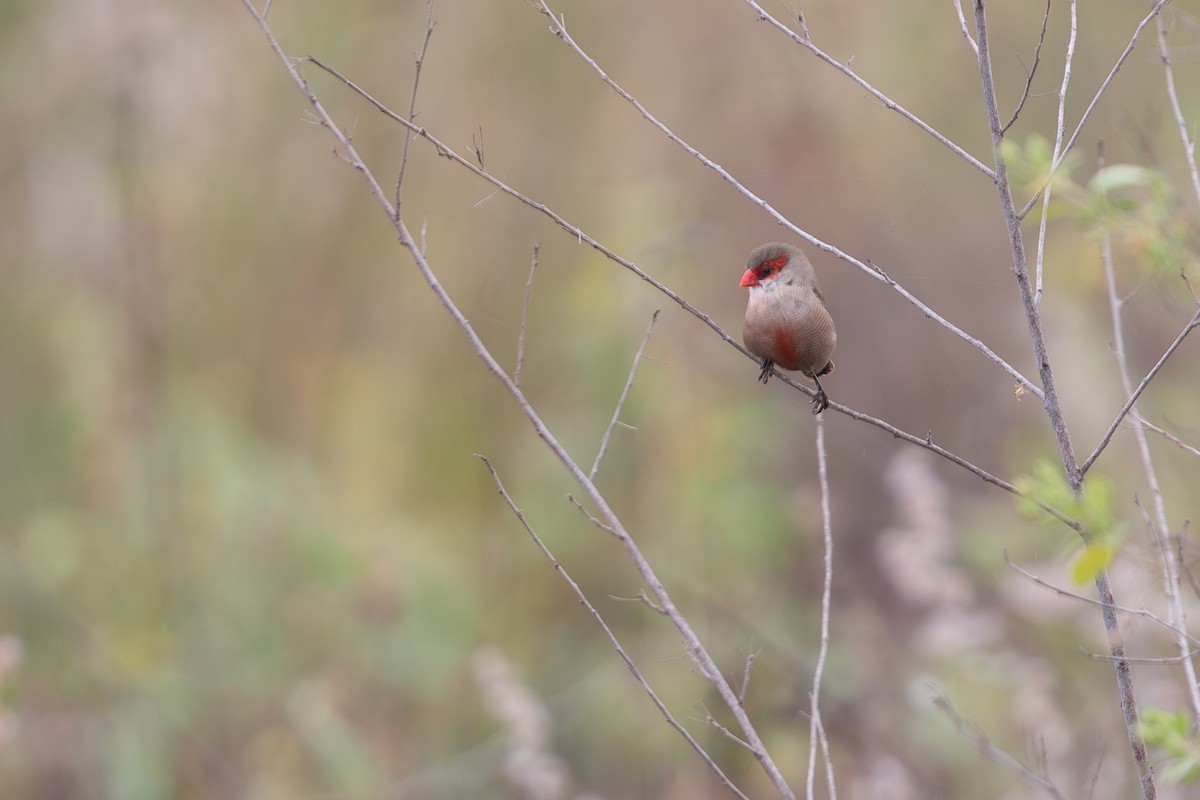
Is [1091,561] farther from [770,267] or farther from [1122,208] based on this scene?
[770,267]

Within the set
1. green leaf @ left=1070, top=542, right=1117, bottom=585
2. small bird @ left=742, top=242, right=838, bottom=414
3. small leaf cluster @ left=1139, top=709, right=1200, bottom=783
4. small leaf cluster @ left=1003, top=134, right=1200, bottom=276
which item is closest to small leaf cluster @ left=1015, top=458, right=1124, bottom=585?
green leaf @ left=1070, top=542, right=1117, bottom=585

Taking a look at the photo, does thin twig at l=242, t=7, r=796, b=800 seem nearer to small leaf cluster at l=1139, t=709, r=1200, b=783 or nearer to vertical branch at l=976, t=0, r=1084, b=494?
small leaf cluster at l=1139, t=709, r=1200, b=783

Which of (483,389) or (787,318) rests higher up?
(787,318)

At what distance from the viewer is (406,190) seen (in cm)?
627

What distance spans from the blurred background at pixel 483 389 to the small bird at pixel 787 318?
6.48 feet

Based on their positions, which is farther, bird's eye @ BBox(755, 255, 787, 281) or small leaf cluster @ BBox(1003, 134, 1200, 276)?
bird's eye @ BBox(755, 255, 787, 281)

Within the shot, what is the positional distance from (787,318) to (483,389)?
11.1 ft

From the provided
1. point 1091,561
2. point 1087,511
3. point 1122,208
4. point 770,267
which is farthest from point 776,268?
point 1091,561

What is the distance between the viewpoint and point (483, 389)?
20.1 feet

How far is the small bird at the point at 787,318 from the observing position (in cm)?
→ 291

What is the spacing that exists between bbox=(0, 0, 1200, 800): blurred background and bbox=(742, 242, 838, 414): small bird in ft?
6.48

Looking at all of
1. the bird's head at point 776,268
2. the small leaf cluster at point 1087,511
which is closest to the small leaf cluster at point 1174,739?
the small leaf cluster at point 1087,511

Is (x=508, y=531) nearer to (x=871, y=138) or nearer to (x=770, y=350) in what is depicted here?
(x=871, y=138)

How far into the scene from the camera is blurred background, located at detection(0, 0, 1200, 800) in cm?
524
